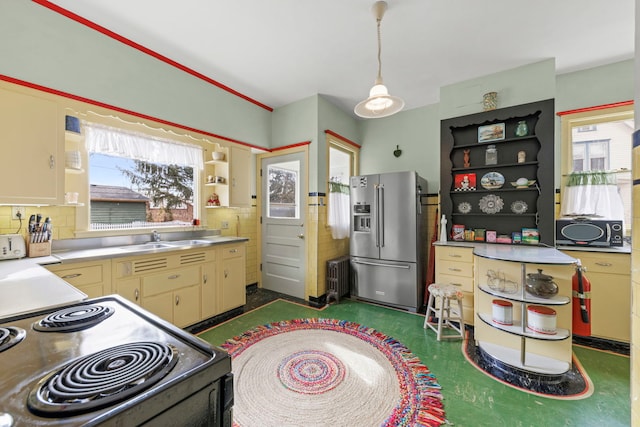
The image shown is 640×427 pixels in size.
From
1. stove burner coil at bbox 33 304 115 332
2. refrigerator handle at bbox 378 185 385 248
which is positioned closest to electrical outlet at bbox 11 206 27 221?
stove burner coil at bbox 33 304 115 332

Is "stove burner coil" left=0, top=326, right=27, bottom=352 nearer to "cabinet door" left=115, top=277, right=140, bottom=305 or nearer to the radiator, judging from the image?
"cabinet door" left=115, top=277, right=140, bottom=305

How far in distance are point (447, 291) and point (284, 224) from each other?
2.34 meters

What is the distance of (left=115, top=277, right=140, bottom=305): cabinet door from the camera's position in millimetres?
2245

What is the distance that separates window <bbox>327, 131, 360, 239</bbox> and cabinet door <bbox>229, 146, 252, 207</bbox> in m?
1.17

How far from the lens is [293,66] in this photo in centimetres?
298

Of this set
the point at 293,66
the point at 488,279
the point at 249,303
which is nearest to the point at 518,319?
the point at 488,279

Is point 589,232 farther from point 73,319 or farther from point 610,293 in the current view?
point 73,319

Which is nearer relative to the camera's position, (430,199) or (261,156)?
(430,199)

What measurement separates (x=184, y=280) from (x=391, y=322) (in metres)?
2.31

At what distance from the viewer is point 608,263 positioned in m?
2.45

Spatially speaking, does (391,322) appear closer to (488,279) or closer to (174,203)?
(488,279)

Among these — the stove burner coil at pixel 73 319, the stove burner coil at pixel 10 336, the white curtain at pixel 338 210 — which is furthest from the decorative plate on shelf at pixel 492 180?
the stove burner coil at pixel 10 336

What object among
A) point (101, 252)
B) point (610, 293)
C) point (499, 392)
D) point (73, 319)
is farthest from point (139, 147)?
point (610, 293)

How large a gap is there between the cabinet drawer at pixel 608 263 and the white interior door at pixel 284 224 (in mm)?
3047
